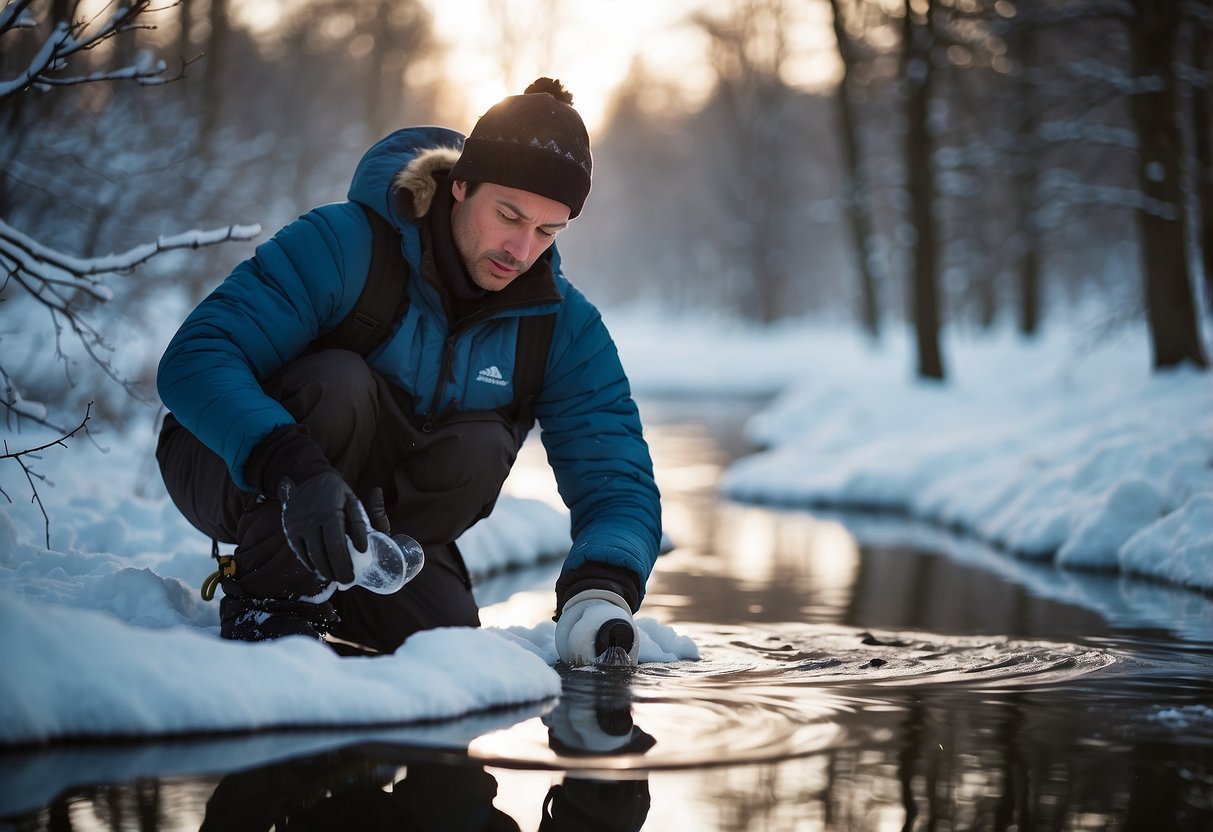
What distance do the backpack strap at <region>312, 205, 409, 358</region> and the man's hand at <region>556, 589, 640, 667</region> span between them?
2.79 feet

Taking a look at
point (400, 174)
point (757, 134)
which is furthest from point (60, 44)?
point (757, 134)

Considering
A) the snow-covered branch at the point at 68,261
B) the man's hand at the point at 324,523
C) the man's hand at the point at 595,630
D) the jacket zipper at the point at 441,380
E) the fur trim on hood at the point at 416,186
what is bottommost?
the man's hand at the point at 595,630

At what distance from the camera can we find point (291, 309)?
10.5ft

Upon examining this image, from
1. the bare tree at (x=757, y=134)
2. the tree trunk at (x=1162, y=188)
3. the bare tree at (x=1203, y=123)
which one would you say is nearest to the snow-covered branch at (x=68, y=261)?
the tree trunk at (x=1162, y=188)

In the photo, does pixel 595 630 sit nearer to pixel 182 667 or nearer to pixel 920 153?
pixel 182 667

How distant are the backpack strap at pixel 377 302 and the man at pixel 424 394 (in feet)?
0.05

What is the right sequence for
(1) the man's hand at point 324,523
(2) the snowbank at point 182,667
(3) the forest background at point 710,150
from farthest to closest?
1. (3) the forest background at point 710,150
2. (1) the man's hand at point 324,523
3. (2) the snowbank at point 182,667

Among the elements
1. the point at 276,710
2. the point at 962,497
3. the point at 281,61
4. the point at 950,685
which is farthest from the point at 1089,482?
the point at 281,61

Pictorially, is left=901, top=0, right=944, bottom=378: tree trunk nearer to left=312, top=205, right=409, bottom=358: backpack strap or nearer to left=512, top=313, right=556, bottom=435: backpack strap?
left=512, top=313, right=556, bottom=435: backpack strap

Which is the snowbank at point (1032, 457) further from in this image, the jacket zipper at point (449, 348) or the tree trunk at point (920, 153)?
the jacket zipper at point (449, 348)

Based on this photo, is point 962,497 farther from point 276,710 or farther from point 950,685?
point 276,710

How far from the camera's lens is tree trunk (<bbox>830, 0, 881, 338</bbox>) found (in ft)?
60.6

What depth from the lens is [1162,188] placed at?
36.2 feet

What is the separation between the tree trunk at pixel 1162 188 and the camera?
10961mm
